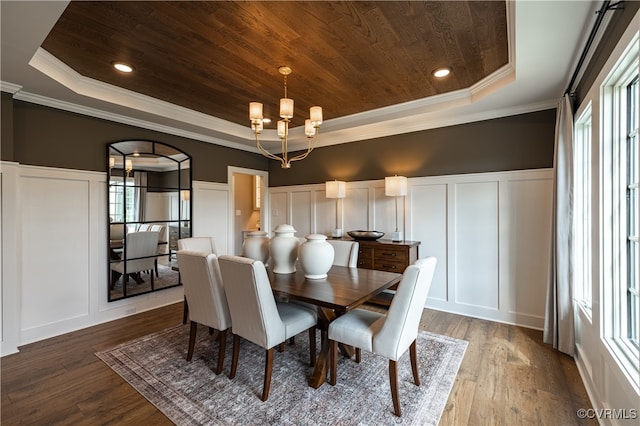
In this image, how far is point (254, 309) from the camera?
1.96 m

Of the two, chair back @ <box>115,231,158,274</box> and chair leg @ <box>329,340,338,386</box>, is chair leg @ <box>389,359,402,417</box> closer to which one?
chair leg @ <box>329,340,338,386</box>

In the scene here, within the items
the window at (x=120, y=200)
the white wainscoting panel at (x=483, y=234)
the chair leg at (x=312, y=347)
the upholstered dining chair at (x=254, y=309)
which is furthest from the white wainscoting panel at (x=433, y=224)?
the window at (x=120, y=200)

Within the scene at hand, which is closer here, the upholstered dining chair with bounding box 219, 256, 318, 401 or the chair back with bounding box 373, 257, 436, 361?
the chair back with bounding box 373, 257, 436, 361

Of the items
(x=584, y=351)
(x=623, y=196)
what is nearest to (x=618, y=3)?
(x=623, y=196)

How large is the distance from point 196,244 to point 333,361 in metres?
2.20

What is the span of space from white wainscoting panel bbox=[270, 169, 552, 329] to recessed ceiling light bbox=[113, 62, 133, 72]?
3.18 m

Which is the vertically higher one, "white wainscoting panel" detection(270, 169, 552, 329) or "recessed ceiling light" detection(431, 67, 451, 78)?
"recessed ceiling light" detection(431, 67, 451, 78)

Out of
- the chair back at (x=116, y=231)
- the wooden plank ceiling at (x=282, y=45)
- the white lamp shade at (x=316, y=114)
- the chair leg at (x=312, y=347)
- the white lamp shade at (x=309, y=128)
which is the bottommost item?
the chair leg at (x=312, y=347)

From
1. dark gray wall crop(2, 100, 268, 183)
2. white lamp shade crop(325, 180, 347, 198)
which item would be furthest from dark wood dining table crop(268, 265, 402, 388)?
dark gray wall crop(2, 100, 268, 183)

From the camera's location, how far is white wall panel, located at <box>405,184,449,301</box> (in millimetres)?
3771

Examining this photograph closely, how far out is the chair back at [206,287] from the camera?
2.22 metres

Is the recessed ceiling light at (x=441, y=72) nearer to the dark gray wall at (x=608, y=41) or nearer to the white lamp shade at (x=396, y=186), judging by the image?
the dark gray wall at (x=608, y=41)

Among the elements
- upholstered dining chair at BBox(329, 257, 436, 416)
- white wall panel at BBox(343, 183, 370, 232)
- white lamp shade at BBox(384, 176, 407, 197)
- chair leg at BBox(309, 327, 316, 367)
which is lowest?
chair leg at BBox(309, 327, 316, 367)

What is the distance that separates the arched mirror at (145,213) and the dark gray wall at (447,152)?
6.93 feet
